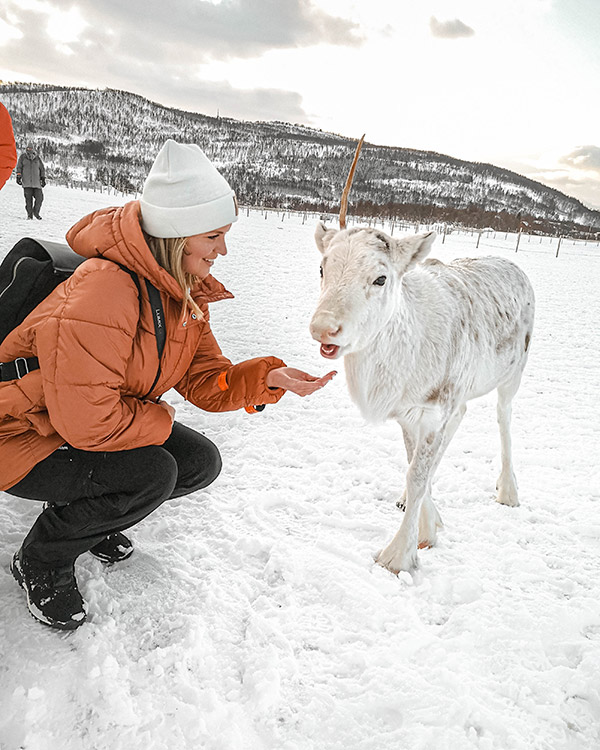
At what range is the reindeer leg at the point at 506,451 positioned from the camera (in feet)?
11.0

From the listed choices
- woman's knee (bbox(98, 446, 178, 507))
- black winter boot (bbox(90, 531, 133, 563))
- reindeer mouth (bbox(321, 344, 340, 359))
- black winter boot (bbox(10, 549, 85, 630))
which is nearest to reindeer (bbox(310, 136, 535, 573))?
reindeer mouth (bbox(321, 344, 340, 359))

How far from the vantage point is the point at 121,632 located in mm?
1990

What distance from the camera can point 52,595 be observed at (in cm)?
193

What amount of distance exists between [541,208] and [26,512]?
480 feet

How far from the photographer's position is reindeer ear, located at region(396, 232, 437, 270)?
2451 millimetres

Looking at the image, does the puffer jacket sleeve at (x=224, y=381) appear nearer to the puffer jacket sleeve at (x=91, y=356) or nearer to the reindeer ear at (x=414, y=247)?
the puffer jacket sleeve at (x=91, y=356)

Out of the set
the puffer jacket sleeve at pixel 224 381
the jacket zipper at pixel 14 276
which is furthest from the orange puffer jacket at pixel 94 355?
the puffer jacket sleeve at pixel 224 381

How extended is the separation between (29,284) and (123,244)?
397 mm

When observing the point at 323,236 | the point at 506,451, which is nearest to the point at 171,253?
the point at 323,236

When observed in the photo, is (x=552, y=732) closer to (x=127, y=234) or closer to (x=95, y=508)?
(x=95, y=508)

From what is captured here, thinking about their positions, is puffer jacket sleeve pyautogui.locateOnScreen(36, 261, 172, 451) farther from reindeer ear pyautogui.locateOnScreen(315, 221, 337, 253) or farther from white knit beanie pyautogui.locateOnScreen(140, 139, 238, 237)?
reindeer ear pyautogui.locateOnScreen(315, 221, 337, 253)

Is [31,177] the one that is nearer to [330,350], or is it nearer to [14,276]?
[14,276]

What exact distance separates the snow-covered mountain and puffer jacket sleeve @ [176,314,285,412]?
289 feet

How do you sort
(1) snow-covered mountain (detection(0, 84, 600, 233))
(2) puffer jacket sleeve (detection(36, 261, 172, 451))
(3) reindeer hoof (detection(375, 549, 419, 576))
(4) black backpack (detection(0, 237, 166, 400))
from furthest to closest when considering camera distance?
1. (1) snow-covered mountain (detection(0, 84, 600, 233))
2. (3) reindeer hoof (detection(375, 549, 419, 576))
3. (4) black backpack (detection(0, 237, 166, 400))
4. (2) puffer jacket sleeve (detection(36, 261, 172, 451))
